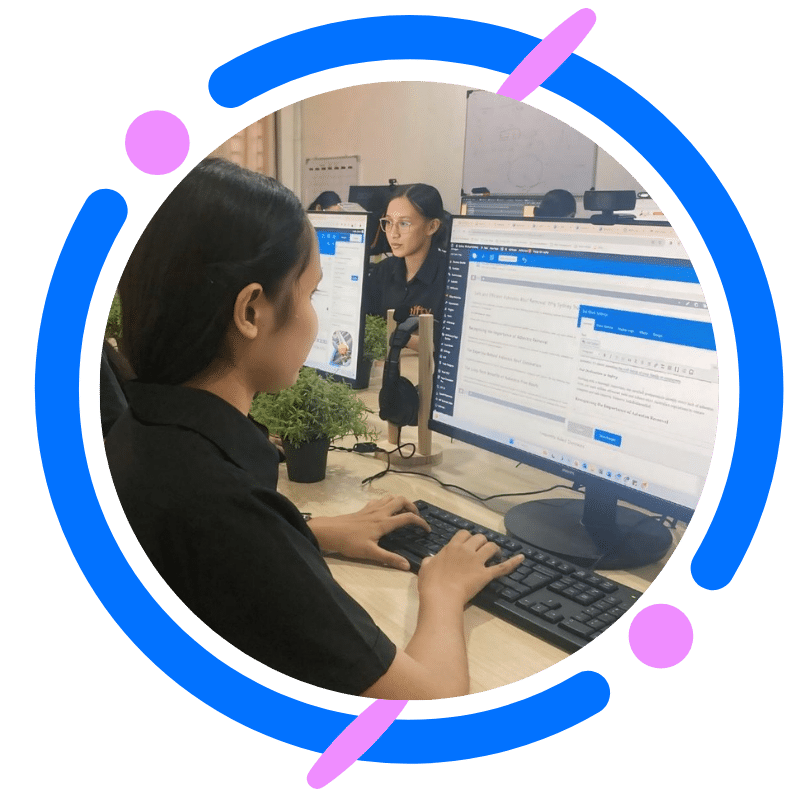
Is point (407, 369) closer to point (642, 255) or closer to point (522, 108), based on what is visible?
point (642, 255)

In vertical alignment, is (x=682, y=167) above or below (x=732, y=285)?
above

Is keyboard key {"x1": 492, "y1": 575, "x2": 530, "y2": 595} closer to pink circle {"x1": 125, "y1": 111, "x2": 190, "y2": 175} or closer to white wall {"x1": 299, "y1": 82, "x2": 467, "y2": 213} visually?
pink circle {"x1": 125, "y1": 111, "x2": 190, "y2": 175}

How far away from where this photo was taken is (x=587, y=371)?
993mm

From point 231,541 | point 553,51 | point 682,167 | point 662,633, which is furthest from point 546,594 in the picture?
point 553,51

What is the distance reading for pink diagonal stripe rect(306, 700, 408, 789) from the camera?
0.86 metres

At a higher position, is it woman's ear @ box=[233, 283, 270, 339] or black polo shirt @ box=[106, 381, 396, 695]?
woman's ear @ box=[233, 283, 270, 339]

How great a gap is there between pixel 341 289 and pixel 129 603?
2.44ft

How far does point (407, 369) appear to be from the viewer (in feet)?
4.45

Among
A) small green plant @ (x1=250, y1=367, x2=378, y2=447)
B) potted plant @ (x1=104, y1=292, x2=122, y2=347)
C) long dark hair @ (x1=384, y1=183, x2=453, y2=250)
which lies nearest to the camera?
small green plant @ (x1=250, y1=367, x2=378, y2=447)

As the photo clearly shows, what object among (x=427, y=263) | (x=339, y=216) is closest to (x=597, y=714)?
(x=339, y=216)

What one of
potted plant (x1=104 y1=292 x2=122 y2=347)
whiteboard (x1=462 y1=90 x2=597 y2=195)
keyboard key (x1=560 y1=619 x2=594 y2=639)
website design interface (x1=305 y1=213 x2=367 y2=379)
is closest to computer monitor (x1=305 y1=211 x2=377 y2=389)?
website design interface (x1=305 y1=213 x2=367 y2=379)

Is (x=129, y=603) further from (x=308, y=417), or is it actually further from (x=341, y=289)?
(x=341, y=289)

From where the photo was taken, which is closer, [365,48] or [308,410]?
[365,48]

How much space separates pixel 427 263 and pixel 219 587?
1627 mm
